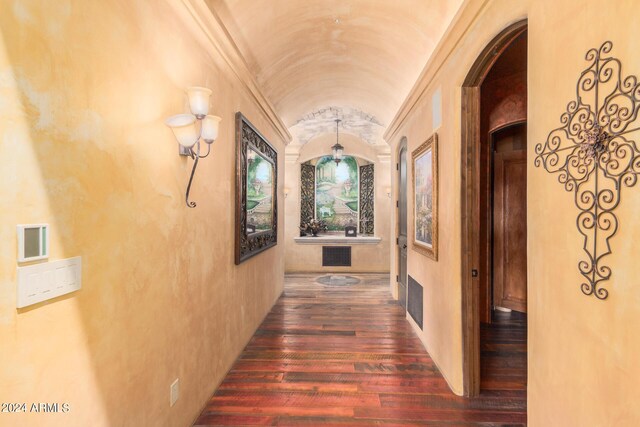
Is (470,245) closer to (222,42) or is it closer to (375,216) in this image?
(222,42)

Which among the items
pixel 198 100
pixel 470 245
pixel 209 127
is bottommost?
pixel 470 245

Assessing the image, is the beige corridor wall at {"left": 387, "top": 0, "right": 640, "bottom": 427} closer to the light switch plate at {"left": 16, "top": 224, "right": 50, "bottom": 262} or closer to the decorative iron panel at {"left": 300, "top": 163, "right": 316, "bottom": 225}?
the light switch plate at {"left": 16, "top": 224, "right": 50, "bottom": 262}

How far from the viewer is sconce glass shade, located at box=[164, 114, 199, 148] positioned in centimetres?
165

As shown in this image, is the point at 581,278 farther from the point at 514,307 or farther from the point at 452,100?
the point at 514,307

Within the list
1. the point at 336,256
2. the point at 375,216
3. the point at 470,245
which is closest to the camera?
the point at 470,245

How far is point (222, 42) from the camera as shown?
2244 mm

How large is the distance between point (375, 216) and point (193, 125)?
6312 millimetres

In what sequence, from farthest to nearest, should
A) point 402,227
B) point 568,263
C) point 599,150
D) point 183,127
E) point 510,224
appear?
point 402,227 → point 510,224 → point 183,127 → point 568,263 → point 599,150

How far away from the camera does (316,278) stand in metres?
6.79

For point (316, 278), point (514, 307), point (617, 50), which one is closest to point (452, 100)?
point (617, 50)

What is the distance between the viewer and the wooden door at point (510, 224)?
4102 millimetres

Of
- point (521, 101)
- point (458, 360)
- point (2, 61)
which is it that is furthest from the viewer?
point (521, 101)

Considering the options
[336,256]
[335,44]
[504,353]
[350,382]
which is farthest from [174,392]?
[336,256]

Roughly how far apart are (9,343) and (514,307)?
4.94 metres
